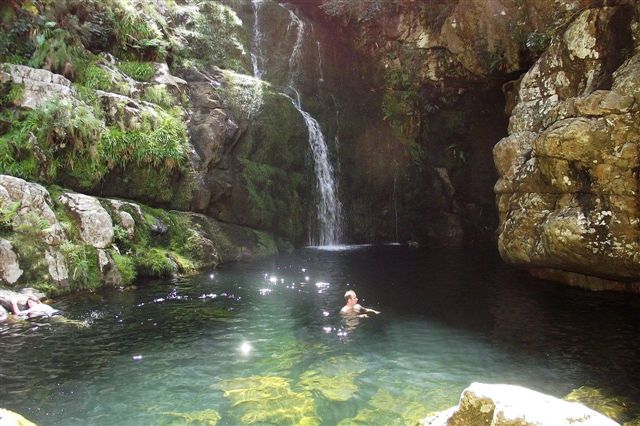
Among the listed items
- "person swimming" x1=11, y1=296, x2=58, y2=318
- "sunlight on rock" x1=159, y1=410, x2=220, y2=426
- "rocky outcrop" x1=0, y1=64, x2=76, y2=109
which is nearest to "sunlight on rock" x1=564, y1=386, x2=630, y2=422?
"sunlight on rock" x1=159, y1=410, x2=220, y2=426

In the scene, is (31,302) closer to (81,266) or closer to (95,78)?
(81,266)

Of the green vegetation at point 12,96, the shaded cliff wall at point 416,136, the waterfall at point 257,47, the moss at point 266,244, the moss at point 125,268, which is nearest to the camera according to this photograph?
the moss at point 125,268

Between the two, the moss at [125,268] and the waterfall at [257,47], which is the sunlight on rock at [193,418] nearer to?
the moss at [125,268]

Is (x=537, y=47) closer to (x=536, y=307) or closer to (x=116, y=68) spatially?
(x=536, y=307)

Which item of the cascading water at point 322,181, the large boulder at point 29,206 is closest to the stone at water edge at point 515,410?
the large boulder at point 29,206

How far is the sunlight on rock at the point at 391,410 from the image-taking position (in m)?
5.58

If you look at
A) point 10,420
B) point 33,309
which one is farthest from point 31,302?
point 10,420

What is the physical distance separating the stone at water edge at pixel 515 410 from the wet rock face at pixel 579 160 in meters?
8.64

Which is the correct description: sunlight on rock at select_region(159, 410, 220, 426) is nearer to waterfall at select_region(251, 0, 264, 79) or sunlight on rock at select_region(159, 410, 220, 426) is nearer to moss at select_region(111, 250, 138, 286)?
moss at select_region(111, 250, 138, 286)

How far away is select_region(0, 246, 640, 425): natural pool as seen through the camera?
598cm

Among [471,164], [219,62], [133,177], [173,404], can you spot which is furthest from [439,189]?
[173,404]

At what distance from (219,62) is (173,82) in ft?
12.8

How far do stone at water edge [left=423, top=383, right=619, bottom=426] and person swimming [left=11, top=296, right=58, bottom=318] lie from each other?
851 cm

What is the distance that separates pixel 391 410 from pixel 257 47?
19813 mm
